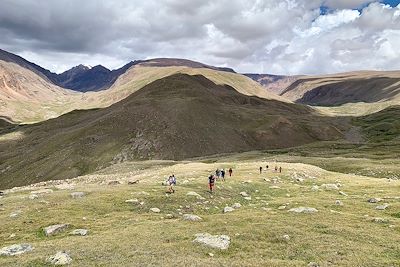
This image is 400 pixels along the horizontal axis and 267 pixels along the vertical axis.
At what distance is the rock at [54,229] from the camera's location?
3199 cm

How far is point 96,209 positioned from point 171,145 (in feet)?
489

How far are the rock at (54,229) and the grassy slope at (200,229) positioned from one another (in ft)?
2.06

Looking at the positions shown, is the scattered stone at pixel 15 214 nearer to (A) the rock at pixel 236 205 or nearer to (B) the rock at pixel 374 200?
(A) the rock at pixel 236 205

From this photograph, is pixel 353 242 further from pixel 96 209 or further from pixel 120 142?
pixel 120 142

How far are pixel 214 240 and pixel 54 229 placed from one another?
13517mm

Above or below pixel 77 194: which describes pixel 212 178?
above

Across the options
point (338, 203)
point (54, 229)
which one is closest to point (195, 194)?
point (338, 203)

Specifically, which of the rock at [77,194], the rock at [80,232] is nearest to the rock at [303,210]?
the rock at [80,232]

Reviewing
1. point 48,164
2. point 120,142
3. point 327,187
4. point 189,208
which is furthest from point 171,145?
point 189,208

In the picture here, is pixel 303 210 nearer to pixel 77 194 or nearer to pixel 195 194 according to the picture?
pixel 195 194

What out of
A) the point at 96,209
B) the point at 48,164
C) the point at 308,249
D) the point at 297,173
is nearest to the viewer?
the point at 308,249

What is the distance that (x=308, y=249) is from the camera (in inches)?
1090

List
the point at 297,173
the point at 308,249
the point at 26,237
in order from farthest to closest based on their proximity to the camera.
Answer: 1. the point at 297,173
2. the point at 26,237
3. the point at 308,249

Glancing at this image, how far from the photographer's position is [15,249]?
27500 mm
